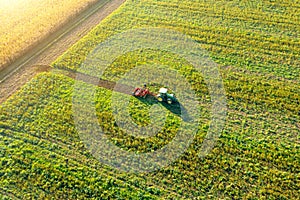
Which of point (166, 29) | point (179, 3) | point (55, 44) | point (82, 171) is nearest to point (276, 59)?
point (166, 29)

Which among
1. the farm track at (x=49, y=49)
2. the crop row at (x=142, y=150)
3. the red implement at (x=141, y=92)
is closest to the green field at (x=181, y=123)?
the crop row at (x=142, y=150)

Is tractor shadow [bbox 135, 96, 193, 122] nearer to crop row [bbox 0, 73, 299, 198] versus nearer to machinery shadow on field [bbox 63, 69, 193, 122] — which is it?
machinery shadow on field [bbox 63, 69, 193, 122]

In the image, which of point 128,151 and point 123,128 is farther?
point 123,128

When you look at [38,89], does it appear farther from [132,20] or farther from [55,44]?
[132,20]

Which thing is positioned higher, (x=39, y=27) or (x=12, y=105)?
(x=39, y=27)

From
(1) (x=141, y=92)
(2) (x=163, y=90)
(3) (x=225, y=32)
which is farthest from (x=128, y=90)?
(3) (x=225, y=32)

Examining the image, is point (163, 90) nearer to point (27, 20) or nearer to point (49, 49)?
point (49, 49)

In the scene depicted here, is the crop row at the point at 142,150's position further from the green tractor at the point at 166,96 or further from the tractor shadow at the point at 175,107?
the green tractor at the point at 166,96

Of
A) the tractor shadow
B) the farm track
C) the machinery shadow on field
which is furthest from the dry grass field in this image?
the tractor shadow
